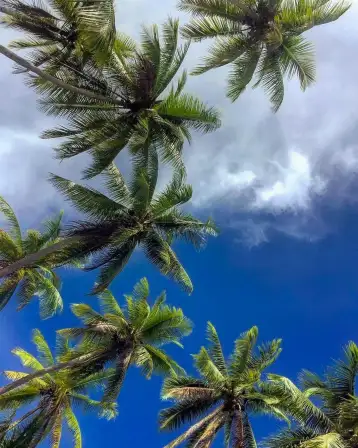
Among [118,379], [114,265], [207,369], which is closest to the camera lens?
[207,369]

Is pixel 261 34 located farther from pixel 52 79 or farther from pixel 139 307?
pixel 139 307

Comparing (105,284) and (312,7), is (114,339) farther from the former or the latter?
(312,7)

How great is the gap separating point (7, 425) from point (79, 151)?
41.1 ft

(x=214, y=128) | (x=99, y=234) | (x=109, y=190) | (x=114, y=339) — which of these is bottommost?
(x=114, y=339)

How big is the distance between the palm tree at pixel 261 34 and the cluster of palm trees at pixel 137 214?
0.13ft

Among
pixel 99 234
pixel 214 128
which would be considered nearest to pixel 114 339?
pixel 99 234

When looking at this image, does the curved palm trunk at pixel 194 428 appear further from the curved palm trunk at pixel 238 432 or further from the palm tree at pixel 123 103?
the palm tree at pixel 123 103

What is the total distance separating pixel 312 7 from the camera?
18.2 m

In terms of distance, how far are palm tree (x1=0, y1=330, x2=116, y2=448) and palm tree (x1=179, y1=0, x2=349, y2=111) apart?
1425cm

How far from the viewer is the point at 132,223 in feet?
69.6

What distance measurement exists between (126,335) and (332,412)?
10018 millimetres

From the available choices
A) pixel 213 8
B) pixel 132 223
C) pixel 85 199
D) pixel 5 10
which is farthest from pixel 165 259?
pixel 5 10

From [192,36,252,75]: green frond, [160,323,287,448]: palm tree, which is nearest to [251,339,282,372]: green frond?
[160,323,287,448]: palm tree

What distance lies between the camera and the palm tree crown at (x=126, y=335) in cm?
2205
